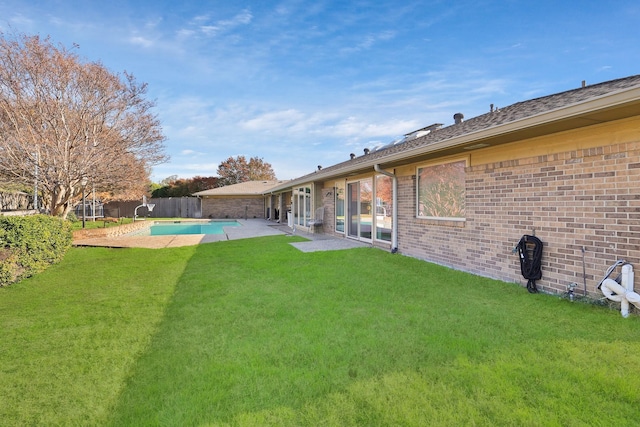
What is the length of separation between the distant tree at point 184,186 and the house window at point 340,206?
3008 cm

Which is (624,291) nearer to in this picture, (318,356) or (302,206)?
(318,356)

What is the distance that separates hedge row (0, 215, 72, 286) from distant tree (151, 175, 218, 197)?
30.3 m

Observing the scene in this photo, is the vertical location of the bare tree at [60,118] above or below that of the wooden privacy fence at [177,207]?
above

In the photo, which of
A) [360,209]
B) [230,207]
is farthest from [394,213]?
[230,207]

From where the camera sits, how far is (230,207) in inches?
1305

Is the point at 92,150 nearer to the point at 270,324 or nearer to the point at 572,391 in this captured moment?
the point at 270,324

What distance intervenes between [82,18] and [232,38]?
15.9 feet

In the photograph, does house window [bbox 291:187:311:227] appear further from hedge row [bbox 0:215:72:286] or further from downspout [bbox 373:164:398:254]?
hedge row [bbox 0:215:72:286]

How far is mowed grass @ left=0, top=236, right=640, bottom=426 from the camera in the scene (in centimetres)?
242

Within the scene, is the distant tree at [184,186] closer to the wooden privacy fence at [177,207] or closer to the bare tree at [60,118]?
the wooden privacy fence at [177,207]

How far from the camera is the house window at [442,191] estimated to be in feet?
23.2

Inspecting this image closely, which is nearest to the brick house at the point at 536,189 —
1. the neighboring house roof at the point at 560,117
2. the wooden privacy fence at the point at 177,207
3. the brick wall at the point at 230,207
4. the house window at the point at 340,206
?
the neighboring house roof at the point at 560,117

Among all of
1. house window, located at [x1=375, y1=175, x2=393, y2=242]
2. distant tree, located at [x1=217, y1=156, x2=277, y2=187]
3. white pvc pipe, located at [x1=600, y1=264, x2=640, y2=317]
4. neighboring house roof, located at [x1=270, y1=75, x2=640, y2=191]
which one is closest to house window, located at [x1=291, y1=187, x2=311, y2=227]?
house window, located at [x1=375, y1=175, x2=393, y2=242]

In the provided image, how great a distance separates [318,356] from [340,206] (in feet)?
33.4
